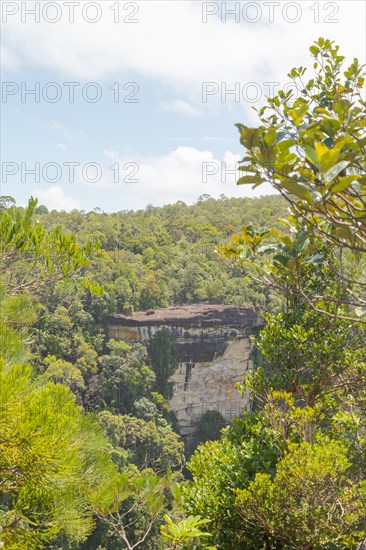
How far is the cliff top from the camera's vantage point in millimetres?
19656

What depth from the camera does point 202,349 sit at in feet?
66.7

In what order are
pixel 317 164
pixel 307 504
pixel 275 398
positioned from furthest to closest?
pixel 275 398, pixel 307 504, pixel 317 164

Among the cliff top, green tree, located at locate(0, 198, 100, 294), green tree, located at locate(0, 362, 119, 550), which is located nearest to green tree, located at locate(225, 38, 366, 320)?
green tree, located at locate(0, 362, 119, 550)

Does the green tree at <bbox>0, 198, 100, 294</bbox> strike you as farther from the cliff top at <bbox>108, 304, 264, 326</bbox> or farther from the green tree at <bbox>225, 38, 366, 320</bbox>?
the cliff top at <bbox>108, 304, 264, 326</bbox>

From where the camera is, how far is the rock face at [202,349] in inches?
784

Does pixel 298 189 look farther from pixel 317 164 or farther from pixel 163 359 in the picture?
pixel 163 359

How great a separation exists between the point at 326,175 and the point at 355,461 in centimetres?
306

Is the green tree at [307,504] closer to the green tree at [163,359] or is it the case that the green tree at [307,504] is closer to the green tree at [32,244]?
the green tree at [32,244]

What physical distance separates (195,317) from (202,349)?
153 cm

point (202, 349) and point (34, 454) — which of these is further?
point (202, 349)

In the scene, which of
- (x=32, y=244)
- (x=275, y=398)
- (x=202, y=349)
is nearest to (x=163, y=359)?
(x=202, y=349)

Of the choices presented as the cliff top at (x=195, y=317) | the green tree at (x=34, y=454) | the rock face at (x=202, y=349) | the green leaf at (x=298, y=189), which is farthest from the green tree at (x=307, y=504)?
the rock face at (x=202, y=349)

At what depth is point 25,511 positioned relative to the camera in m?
2.29

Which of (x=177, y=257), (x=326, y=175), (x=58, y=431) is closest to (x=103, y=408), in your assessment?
(x=177, y=257)
